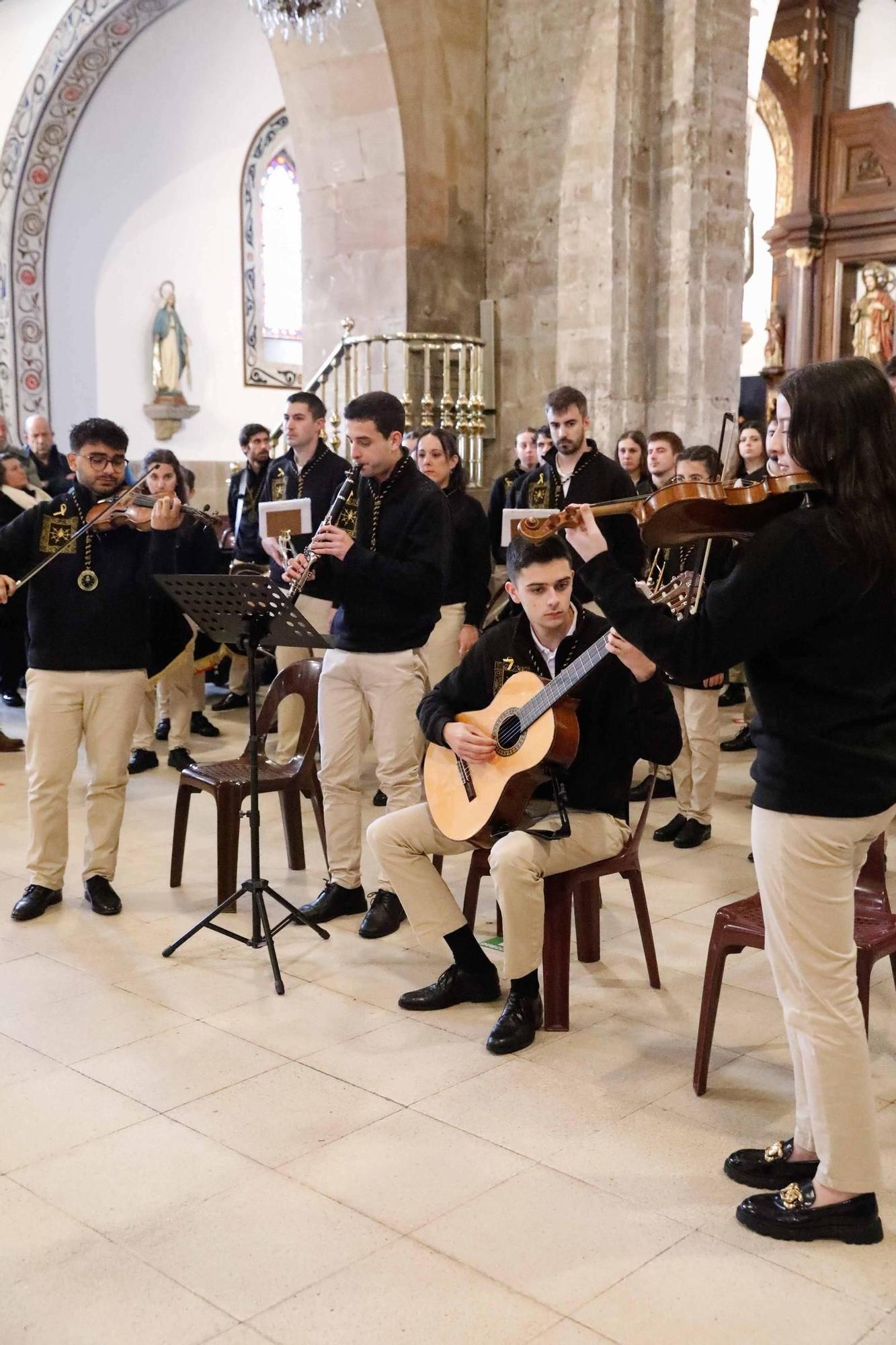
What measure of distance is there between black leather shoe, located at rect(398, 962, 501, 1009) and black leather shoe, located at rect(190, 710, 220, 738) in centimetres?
402

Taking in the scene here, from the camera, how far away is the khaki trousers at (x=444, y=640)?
6180mm

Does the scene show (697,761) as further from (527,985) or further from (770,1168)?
(770,1168)

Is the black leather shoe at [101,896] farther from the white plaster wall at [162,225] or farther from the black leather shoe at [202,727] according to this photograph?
the white plaster wall at [162,225]

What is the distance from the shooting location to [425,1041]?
3.47m

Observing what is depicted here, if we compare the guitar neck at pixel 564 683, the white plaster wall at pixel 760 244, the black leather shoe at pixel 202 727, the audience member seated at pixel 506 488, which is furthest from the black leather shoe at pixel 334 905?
the white plaster wall at pixel 760 244

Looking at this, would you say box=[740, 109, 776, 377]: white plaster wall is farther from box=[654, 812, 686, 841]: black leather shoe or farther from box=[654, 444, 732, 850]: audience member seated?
box=[654, 812, 686, 841]: black leather shoe

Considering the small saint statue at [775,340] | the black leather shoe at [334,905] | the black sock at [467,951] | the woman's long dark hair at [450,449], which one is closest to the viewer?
the black sock at [467,951]

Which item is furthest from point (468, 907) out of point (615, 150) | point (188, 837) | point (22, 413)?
point (22, 413)

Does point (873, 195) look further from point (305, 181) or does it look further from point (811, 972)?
point (811, 972)

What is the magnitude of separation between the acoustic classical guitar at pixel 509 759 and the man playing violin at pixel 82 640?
1.33 meters

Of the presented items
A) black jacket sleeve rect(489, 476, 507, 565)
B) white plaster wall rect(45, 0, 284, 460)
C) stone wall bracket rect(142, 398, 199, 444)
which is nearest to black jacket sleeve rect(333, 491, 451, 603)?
black jacket sleeve rect(489, 476, 507, 565)

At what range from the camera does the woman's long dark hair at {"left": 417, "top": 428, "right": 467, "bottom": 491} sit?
6.11 metres

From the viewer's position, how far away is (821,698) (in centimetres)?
239

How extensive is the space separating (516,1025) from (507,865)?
1.40ft
